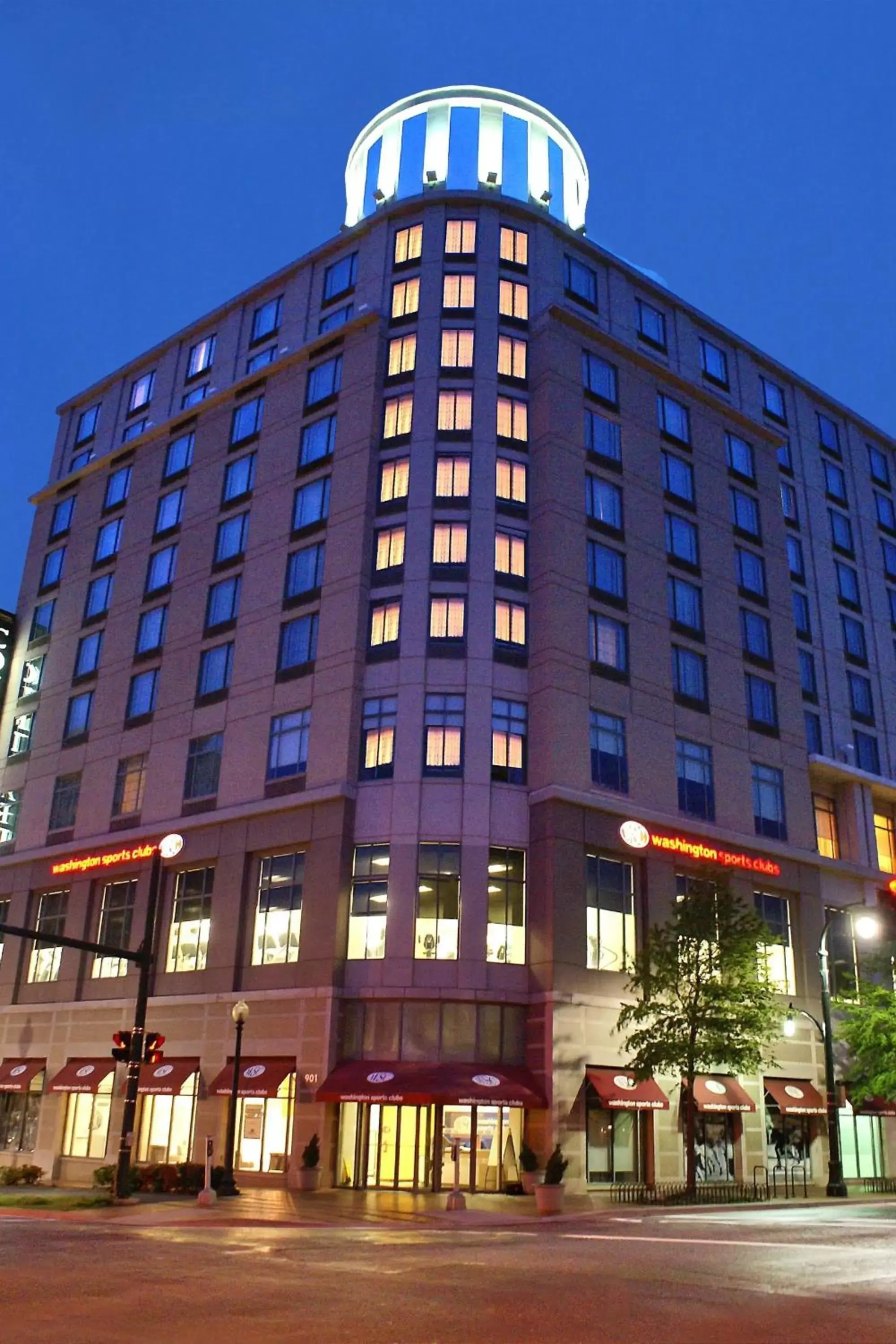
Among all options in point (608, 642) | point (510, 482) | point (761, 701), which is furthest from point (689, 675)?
point (510, 482)

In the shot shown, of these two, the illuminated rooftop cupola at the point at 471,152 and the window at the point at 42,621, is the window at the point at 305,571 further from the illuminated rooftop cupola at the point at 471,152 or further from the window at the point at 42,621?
the illuminated rooftop cupola at the point at 471,152

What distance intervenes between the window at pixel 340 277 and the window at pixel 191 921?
A: 87.8 feet

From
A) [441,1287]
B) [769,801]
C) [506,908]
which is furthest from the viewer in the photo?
[769,801]

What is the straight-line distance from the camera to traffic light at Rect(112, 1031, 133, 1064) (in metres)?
31.7

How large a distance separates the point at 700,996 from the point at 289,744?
1767 cm

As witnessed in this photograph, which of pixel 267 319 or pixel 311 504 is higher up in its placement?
pixel 267 319

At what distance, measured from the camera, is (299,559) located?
157 ft

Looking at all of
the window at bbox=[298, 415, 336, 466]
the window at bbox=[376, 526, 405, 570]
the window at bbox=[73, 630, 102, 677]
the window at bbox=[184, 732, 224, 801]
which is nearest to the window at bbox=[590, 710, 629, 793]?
the window at bbox=[376, 526, 405, 570]

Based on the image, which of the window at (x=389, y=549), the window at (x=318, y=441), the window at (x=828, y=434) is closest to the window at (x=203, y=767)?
the window at (x=389, y=549)

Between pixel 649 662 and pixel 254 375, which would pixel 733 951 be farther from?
pixel 254 375

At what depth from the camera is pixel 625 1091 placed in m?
38.5

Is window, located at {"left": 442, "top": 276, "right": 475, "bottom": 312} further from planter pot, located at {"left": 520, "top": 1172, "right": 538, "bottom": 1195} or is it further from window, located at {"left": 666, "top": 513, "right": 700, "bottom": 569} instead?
planter pot, located at {"left": 520, "top": 1172, "right": 538, "bottom": 1195}

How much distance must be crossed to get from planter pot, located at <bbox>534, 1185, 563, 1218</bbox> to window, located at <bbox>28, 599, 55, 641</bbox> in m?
40.5

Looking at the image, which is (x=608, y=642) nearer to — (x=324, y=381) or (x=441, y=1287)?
(x=324, y=381)
